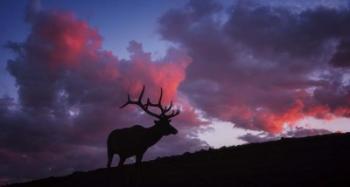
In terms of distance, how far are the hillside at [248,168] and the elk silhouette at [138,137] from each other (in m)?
0.87

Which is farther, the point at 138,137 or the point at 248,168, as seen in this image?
the point at 138,137

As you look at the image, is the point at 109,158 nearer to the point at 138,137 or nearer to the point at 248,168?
the point at 138,137

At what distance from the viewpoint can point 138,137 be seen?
2003 cm

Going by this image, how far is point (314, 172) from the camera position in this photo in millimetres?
14320

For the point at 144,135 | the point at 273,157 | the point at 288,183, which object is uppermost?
the point at 144,135

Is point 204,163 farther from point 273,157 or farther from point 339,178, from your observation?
point 339,178

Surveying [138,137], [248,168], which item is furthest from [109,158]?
[248,168]

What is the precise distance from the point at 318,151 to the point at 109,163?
10.7 m

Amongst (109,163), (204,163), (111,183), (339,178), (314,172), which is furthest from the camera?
(109,163)

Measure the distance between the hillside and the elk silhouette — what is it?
87 cm

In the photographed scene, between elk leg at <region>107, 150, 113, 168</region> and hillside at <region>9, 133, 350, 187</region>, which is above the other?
elk leg at <region>107, 150, 113, 168</region>

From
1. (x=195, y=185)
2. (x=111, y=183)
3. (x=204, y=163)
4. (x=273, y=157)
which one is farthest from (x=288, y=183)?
(x=111, y=183)

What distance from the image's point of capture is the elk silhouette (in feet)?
65.0

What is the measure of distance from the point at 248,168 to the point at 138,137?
20.0ft
